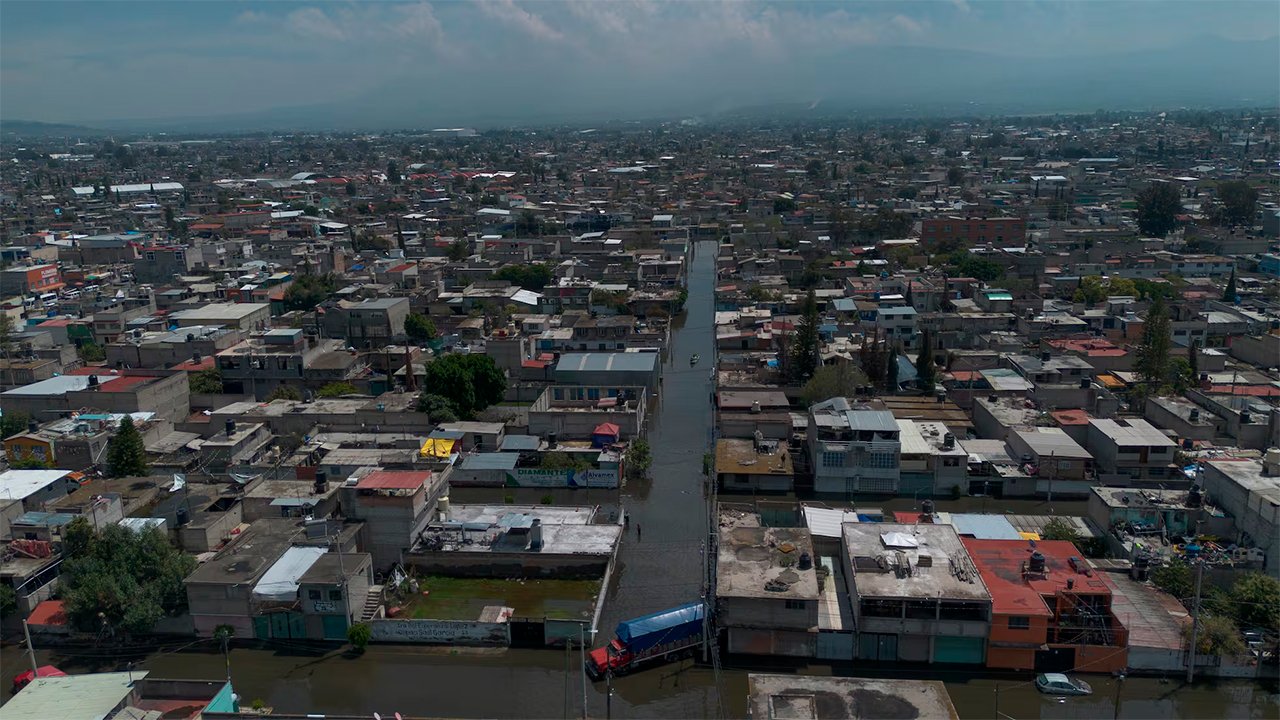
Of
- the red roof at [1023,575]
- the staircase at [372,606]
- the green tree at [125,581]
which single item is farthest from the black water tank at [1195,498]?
the green tree at [125,581]

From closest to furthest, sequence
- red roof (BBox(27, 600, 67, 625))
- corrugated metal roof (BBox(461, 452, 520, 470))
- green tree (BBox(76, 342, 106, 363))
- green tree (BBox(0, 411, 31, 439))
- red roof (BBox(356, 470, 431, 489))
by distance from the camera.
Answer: red roof (BBox(27, 600, 67, 625)) < red roof (BBox(356, 470, 431, 489)) < corrugated metal roof (BBox(461, 452, 520, 470)) < green tree (BBox(0, 411, 31, 439)) < green tree (BBox(76, 342, 106, 363))

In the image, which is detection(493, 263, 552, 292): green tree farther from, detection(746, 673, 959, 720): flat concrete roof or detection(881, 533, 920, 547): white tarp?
detection(746, 673, 959, 720): flat concrete roof

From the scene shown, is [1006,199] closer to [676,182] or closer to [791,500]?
[676,182]

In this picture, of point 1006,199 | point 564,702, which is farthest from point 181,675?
point 1006,199

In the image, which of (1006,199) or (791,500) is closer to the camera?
(791,500)

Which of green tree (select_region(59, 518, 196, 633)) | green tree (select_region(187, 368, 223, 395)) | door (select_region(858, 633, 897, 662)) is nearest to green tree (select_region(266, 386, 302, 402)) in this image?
green tree (select_region(187, 368, 223, 395))
